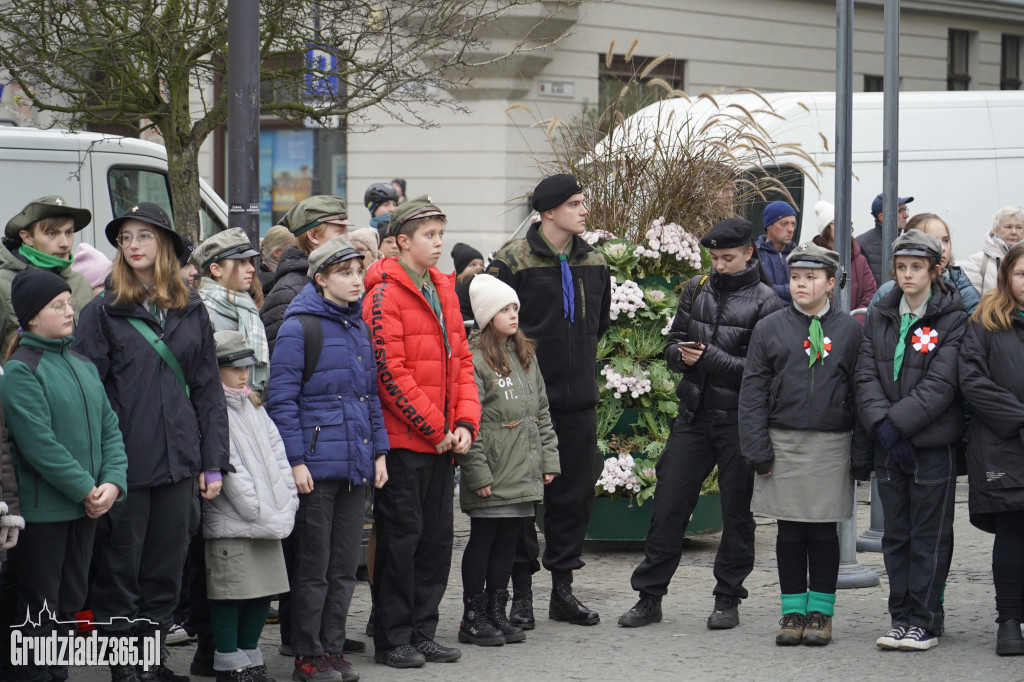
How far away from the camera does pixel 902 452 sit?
654cm

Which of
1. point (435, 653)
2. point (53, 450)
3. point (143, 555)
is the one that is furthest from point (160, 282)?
point (435, 653)

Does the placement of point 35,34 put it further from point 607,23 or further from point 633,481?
point 607,23

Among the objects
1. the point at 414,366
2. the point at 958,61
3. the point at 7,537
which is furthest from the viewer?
the point at 958,61

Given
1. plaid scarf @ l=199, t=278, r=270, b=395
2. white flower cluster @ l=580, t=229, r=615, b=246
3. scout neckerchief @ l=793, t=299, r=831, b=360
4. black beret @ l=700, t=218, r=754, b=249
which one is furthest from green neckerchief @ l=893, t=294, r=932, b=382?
plaid scarf @ l=199, t=278, r=270, b=395

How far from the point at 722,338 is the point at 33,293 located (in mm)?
3352

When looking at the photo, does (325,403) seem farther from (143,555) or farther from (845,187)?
(845,187)

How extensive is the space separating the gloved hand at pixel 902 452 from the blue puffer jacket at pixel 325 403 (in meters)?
2.42

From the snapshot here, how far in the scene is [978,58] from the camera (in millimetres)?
25438

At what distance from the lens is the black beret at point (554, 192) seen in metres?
7.07

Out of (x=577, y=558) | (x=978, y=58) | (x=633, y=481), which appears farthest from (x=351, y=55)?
(x=978, y=58)

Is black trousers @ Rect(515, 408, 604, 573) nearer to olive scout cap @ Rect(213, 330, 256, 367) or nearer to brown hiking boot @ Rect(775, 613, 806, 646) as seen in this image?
brown hiking boot @ Rect(775, 613, 806, 646)

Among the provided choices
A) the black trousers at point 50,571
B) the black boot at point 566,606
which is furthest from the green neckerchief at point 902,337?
the black trousers at point 50,571

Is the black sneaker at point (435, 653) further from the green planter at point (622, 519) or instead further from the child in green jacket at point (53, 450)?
the green planter at point (622, 519)

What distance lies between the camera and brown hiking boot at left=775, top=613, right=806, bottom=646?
663 cm
